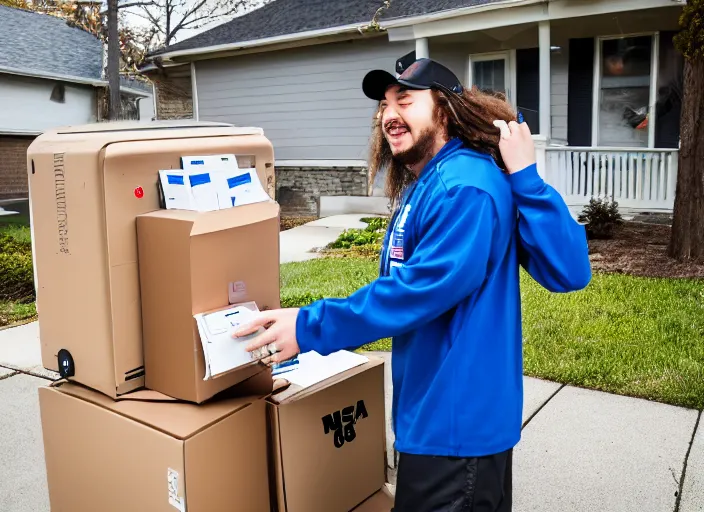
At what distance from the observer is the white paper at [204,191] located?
1963mm

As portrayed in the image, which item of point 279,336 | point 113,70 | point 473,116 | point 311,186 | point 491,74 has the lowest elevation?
point 311,186

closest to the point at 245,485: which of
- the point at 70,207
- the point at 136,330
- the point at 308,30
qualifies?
the point at 136,330

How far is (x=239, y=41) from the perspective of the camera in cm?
1441

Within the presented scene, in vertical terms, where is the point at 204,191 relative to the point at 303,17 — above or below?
below

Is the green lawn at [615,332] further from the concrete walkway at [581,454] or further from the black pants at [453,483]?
the black pants at [453,483]

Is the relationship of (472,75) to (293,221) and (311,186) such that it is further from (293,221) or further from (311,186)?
(293,221)

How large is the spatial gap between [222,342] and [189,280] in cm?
19

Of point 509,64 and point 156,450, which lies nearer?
point 156,450

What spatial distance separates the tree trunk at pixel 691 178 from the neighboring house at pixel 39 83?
1514 centimetres

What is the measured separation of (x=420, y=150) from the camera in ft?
5.84

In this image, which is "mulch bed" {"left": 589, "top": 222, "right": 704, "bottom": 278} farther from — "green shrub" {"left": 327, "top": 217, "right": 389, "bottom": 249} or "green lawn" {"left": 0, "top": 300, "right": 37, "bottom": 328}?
"green lawn" {"left": 0, "top": 300, "right": 37, "bottom": 328}

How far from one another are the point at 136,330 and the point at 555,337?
3561 millimetres

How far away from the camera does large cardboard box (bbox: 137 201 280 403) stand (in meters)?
1.87

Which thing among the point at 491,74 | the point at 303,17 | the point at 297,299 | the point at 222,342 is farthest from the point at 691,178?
the point at 303,17
